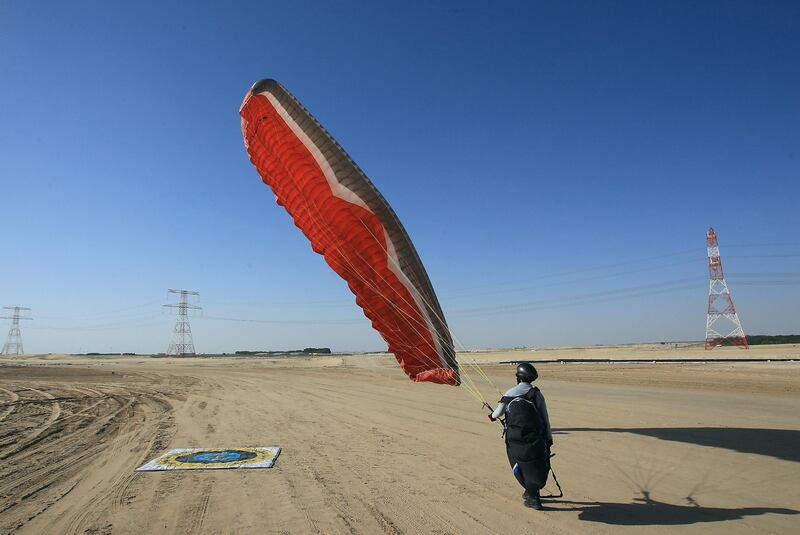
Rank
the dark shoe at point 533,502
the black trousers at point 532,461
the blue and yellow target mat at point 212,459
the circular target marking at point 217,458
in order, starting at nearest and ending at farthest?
the black trousers at point 532,461 < the dark shoe at point 533,502 < the blue and yellow target mat at point 212,459 < the circular target marking at point 217,458

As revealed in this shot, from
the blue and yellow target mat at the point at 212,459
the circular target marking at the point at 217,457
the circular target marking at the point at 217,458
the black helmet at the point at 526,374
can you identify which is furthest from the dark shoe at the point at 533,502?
the circular target marking at the point at 217,457

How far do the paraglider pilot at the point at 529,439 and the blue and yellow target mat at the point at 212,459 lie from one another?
12.8 ft

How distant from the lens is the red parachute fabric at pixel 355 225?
877cm

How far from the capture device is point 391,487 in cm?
595

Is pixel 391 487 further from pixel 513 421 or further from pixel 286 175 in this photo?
pixel 286 175

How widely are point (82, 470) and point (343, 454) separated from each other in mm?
3972

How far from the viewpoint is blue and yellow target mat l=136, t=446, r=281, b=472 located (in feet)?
22.7

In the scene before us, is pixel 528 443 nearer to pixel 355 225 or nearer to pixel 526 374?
pixel 526 374

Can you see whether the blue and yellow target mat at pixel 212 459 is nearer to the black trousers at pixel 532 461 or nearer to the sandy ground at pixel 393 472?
the sandy ground at pixel 393 472

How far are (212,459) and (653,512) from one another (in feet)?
20.8

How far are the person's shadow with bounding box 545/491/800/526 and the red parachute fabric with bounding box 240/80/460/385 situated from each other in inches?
146

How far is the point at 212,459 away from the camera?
7.38m

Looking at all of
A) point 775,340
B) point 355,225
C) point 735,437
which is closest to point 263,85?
point 355,225

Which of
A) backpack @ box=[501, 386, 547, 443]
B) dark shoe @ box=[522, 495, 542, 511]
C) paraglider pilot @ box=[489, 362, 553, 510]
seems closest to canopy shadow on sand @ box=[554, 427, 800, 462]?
dark shoe @ box=[522, 495, 542, 511]
